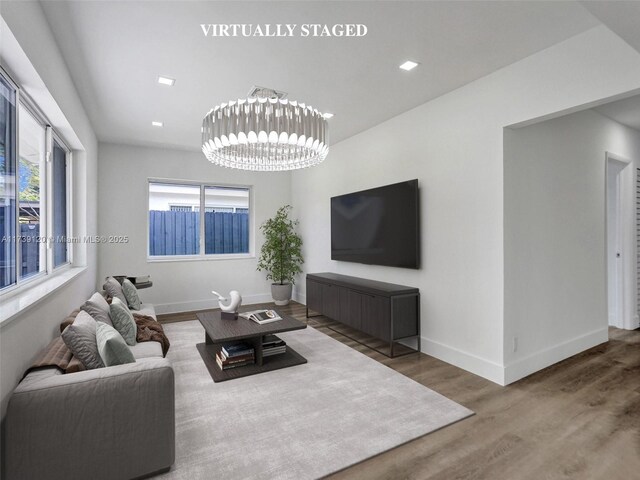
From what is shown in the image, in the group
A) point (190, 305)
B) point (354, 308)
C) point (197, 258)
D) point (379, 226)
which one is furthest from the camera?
point (197, 258)

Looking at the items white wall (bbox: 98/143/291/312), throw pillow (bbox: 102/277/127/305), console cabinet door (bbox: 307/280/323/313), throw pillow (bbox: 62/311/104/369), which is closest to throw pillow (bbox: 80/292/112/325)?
throw pillow (bbox: 62/311/104/369)

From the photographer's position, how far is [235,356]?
3223 millimetres

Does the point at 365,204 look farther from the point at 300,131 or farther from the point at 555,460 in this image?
the point at 555,460

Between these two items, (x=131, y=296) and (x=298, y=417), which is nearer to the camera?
(x=298, y=417)

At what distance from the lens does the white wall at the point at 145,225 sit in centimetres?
527

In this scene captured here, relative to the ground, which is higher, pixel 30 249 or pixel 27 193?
pixel 27 193

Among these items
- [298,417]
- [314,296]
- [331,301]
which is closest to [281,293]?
[314,296]

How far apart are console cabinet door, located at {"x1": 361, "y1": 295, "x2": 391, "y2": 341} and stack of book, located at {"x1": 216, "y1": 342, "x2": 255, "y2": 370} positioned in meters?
1.33

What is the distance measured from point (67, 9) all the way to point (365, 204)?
11.0ft

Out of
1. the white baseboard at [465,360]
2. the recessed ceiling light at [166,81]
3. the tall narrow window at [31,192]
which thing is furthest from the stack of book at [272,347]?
the recessed ceiling light at [166,81]

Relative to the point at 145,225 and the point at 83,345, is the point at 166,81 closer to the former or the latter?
the point at 83,345

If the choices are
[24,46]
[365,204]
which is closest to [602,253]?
[365,204]

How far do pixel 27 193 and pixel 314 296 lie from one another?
3.46m

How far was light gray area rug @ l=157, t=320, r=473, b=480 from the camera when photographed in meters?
1.91
